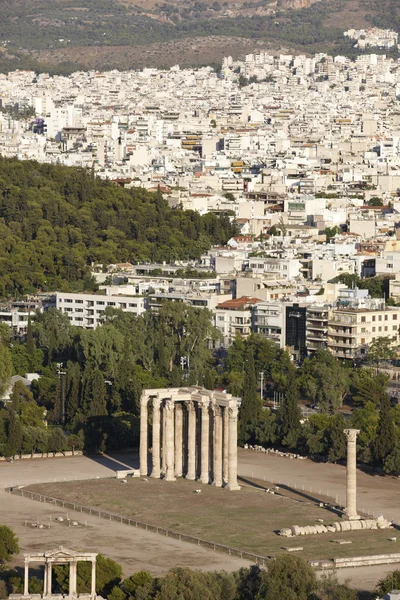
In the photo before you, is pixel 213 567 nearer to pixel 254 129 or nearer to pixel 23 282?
pixel 23 282

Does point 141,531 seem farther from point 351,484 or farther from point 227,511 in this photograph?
point 351,484

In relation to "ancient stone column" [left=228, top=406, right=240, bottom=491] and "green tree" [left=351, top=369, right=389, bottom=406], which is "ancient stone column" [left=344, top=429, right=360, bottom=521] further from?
"green tree" [left=351, top=369, right=389, bottom=406]

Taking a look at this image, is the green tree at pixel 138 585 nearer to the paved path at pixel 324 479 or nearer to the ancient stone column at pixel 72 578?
the ancient stone column at pixel 72 578

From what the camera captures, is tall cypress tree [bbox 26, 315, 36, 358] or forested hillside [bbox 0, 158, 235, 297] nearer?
tall cypress tree [bbox 26, 315, 36, 358]

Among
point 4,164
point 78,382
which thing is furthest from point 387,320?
point 4,164

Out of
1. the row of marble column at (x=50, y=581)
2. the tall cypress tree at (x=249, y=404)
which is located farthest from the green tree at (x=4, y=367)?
the row of marble column at (x=50, y=581)

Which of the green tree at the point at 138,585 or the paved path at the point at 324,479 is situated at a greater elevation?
the green tree at the point at 138,585

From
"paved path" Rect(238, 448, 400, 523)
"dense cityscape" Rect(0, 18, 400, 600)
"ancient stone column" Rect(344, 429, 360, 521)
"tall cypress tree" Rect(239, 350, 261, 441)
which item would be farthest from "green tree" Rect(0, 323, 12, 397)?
"ancient stone column" Rect(344, 429, 360, 521)
